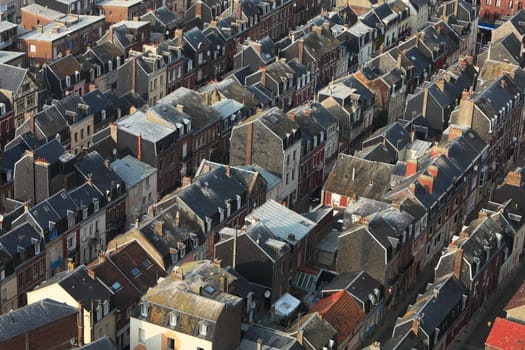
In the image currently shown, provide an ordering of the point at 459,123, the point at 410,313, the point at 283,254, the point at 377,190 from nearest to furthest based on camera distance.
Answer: the point at 410,313, the point at 283,254, the point at 377,190, the point at 459,123

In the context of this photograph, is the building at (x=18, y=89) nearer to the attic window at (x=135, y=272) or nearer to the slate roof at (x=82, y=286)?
the attic window at (x=135, y=272)

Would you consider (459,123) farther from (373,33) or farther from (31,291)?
(31,291)

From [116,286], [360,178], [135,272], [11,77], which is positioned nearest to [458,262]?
[360,178]

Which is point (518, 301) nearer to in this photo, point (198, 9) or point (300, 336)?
point (300, 336)

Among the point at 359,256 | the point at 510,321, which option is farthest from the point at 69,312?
the point at 510,321

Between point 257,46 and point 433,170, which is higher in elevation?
point 433,170

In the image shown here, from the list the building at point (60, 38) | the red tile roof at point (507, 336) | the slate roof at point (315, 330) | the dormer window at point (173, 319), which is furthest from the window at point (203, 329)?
the building at point (60, 38)

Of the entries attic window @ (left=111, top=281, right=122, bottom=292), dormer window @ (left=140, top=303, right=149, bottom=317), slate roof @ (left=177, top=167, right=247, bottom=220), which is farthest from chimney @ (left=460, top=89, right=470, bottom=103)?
dormer window @ (left=140, top=303, right=149, bottom=317)
